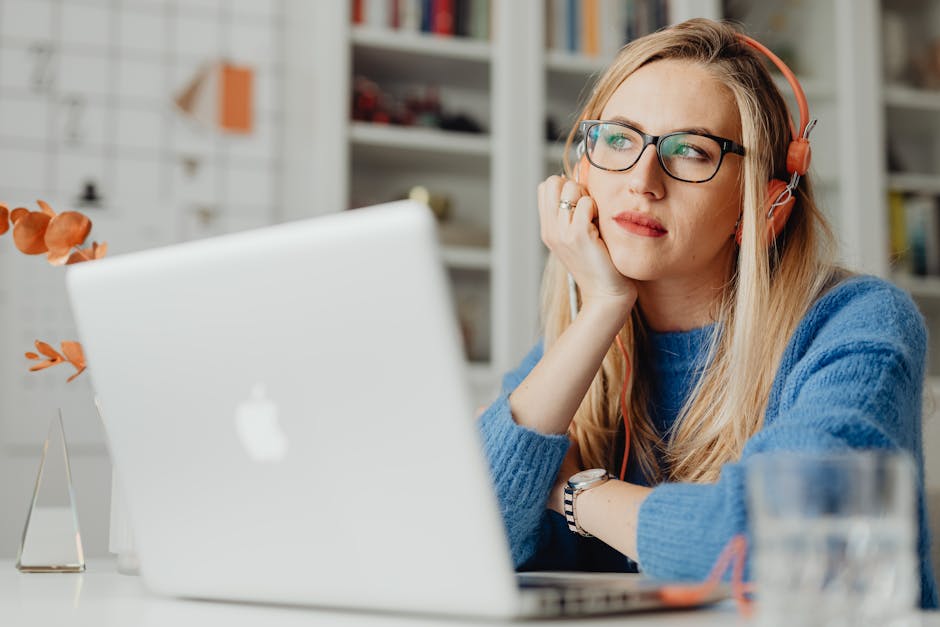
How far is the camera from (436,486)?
0.63 m

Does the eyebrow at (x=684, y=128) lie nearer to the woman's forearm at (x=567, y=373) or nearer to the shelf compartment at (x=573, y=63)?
the woman's forearm at (x=567, y=373)

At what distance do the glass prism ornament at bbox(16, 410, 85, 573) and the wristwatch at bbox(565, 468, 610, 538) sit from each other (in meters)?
0.56

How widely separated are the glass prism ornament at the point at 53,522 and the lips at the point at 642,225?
710 millimetres

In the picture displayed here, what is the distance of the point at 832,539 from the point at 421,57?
8.26 feet

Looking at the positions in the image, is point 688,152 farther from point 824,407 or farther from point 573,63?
point 573,63

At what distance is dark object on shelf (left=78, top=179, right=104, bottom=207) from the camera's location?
2.68 m

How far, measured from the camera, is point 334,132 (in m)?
2.79

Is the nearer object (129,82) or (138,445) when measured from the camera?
(138,445)

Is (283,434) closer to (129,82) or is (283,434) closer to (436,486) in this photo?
(436,486)

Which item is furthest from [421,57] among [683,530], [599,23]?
[683,530]

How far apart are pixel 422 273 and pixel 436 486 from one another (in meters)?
0.13

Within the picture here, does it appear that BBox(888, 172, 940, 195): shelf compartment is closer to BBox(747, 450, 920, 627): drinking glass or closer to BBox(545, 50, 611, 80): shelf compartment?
BBox(545, 50, 611, 80): shelf compartment

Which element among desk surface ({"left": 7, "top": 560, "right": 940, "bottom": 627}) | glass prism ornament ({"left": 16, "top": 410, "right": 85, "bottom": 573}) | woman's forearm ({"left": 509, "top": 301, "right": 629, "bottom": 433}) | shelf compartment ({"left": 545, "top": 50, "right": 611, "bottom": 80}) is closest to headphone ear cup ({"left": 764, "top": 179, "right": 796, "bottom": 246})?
woman's forearm ({"left": 509, "top": 301, "right": 629, "bottom": 433})

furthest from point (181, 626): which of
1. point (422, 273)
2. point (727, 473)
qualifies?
point (727, 473)
